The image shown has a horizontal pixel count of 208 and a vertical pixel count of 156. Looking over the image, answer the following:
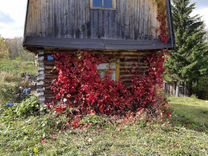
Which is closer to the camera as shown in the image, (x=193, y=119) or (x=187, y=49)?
(x=193, y=119)

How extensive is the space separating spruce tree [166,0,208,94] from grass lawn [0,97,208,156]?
37.6 feet

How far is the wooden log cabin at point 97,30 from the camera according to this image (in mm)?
6844

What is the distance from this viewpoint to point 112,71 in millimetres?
7645

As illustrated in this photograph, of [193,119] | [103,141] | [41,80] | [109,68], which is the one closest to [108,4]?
[109,68]

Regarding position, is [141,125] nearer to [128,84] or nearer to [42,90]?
[128,84]

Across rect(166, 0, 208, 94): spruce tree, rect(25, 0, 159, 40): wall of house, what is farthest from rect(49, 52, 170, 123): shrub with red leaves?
rect(166, 0, 208, 94): spruce tree

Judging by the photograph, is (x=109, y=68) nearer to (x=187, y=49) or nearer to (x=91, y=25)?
(x=91, y=25)

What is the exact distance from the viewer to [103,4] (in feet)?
24.3

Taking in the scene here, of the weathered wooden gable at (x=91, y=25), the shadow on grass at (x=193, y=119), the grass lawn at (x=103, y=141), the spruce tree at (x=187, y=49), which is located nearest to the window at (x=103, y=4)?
the weathered wooden gable at (x=91, y=25)

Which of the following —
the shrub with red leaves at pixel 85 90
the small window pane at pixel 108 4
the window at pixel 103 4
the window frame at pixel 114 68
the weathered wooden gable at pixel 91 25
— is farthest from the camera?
the window frame at pixel 114 68

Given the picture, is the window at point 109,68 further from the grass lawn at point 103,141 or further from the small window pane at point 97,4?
the grass lawn at point 103,141

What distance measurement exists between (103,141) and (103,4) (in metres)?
4.74

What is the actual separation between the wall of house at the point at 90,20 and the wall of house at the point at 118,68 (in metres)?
0.65

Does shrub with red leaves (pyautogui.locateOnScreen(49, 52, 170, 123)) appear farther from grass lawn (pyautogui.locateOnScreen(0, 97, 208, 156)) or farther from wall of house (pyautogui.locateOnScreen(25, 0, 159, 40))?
grass lawn (pyautogui.locateOnScreen(0, 97, 208, 156))
